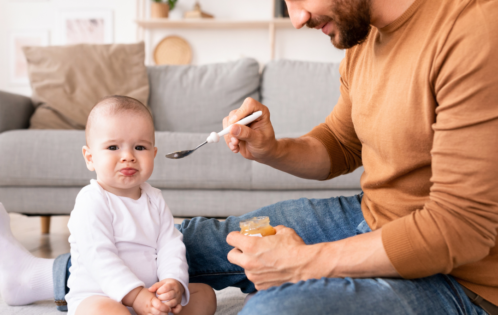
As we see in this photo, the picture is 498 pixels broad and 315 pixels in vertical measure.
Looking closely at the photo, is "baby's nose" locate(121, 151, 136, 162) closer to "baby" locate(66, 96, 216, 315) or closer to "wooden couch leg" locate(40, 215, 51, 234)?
"baby" locate(66, 96, 216, 315)

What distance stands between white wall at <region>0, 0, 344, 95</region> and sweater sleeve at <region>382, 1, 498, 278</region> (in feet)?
11.4

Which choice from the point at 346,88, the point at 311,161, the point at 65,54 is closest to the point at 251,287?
the point at 311,161

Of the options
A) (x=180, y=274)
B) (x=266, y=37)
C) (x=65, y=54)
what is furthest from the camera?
(x=266, y=37)

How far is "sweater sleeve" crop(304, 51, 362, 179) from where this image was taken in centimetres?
114

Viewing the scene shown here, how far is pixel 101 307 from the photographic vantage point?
33.5 inches

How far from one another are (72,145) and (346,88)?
1.33 metres

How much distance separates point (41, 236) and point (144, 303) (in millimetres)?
1603

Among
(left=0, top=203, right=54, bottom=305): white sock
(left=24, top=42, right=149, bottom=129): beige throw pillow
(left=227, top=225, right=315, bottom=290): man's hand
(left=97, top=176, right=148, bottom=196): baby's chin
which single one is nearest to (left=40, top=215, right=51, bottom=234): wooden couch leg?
(left=24, top=42, right=149, bottom=129): beige throw pillow

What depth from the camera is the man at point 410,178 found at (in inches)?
25.9

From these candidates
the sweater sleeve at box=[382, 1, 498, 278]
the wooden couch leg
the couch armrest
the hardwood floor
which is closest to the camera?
the sweater sleeve at box=[382, 1, 498, 278]

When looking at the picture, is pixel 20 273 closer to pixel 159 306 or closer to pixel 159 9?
pixel 159 306

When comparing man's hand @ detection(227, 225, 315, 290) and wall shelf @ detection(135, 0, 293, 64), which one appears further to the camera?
wall shelf @ detection(135, 0, 293, 64)

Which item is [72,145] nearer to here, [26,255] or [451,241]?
[26,255]

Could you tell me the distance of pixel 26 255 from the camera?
1.15 metres
